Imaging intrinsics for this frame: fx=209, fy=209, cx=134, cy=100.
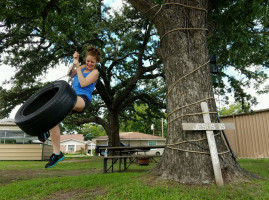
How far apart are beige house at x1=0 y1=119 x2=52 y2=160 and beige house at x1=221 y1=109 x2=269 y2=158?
12147mm

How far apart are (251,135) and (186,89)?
10.2 metres

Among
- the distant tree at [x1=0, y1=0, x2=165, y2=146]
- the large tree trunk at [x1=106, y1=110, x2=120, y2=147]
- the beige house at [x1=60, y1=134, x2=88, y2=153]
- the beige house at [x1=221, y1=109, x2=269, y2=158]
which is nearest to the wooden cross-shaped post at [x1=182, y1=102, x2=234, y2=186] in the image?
the distant tree at [x1=0, y1=0, x2=165, y2=146]

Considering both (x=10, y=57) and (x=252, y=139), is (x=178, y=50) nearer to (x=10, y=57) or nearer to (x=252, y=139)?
(x=10, y=57)

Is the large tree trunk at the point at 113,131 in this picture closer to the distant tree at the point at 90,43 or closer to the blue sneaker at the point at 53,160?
the distant tree at the point at 90,43

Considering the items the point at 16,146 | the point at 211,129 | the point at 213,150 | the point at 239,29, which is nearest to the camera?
the point at 213,150

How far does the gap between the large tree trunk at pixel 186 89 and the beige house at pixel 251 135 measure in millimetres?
8745

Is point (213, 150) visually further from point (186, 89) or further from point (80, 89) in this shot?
point (80, 89)

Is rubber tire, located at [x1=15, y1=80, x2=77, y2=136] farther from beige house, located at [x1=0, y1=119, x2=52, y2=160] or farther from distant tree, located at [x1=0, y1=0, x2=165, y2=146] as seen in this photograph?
beige house, located at [x1=0, y1=119, x2=52, y2=160]

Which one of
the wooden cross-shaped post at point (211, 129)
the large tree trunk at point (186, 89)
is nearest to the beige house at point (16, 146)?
the large tree trunk at point (186, 89)

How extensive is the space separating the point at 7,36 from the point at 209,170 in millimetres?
8848

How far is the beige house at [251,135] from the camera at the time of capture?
35.6 ft

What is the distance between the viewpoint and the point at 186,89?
314cm

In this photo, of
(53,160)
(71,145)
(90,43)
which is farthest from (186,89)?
(71,145)

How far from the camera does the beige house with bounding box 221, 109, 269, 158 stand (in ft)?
35.6
